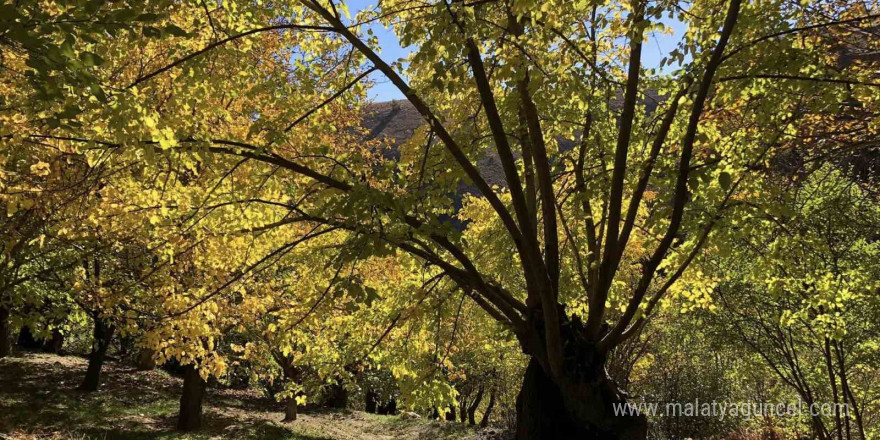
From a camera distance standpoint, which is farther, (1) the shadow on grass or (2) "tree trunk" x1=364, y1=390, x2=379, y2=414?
(2) "tree trunk" x1=364, y1=390, x2=379, y2=414

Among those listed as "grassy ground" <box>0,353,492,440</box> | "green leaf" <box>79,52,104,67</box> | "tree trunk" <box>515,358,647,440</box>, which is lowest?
"grassy ground" <box>0,353,492,440</box>

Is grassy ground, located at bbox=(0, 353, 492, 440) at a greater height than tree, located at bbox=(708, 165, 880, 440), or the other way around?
tree, located at bbox=(708, 165, 880, 440)

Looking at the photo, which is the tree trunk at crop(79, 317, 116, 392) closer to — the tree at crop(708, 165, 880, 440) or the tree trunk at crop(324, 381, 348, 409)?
the tree trunk at crop(324, 381, 348, 409)

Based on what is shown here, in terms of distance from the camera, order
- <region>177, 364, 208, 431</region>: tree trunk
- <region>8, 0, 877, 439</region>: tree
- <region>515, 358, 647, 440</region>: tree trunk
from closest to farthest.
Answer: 1. <region>8, 0, 877, 439</region>: tree
2. <region>515, 358, 647, 440</region>: tree trunk
3. <region>177, 364, 208, 431</region>: tree trunk

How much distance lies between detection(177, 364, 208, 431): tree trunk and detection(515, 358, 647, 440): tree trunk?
37.5ft

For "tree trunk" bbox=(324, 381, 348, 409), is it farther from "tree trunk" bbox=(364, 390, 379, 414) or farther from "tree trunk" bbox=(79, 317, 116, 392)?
"tree trunk" bbox=(79, 317, 116, 392)

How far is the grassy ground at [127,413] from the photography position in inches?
465

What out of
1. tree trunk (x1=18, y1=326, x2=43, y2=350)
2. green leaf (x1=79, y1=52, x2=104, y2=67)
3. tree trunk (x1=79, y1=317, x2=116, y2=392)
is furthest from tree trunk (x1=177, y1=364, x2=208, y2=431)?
tree trunk (x1=18, y1=326, x2=43, y2=350)

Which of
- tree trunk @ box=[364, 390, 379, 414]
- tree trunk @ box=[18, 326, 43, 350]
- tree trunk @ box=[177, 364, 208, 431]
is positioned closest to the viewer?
tree trunk @ box=[177, 364, 208, 431]

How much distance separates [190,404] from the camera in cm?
1346

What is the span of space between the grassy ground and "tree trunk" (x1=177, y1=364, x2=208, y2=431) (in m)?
0.32

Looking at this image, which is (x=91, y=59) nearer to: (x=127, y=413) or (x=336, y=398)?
(x=127, y=413)

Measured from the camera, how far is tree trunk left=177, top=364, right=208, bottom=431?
43.8 ft

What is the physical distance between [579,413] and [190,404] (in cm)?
1240
